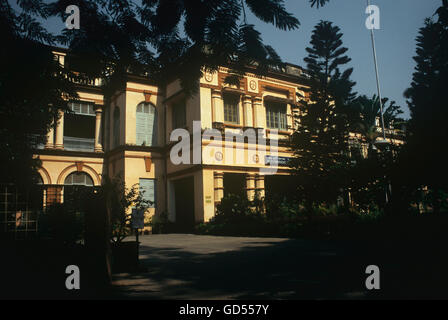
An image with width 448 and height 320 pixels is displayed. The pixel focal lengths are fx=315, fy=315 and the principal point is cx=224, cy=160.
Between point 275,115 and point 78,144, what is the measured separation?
44.4 feet

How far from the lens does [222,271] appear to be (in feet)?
19.6

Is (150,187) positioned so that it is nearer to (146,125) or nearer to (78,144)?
(146,125)

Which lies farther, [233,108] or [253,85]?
[253,85]

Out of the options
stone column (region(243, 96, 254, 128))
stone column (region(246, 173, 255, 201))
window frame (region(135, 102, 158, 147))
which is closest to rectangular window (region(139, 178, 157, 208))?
window frame (region(135, 102, 158, 147))

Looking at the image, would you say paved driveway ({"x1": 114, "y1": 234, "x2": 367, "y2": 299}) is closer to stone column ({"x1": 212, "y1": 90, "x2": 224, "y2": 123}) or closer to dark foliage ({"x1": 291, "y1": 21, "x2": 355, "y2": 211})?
dark foliage ({"x1": 291, "y1": 21, "x2": 355, "y2": 211})

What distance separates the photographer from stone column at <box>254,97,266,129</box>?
19.4m

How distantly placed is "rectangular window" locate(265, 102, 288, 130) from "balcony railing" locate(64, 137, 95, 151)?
12319mm

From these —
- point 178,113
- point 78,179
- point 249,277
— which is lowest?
point 249,277

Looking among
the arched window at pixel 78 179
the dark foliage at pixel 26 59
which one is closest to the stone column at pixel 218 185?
the arched window at pixel 78 179

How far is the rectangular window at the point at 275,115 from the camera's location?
20.3 m

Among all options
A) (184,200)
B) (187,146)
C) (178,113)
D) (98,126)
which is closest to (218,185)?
(187,146)

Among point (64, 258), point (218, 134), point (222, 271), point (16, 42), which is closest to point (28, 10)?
point (16, 42)

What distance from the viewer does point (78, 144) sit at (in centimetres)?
2164

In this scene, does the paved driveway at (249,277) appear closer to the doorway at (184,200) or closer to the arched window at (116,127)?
the doorway at (184,200)
